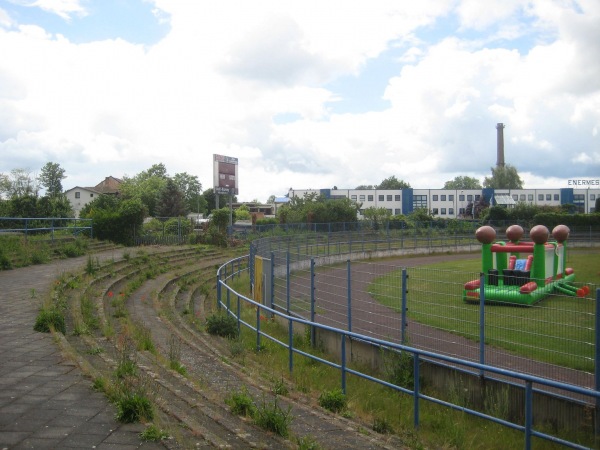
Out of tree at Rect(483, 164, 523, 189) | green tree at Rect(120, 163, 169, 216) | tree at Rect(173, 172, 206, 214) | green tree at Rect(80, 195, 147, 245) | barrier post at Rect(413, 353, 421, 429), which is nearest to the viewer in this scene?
barrier post at Rect(413, 353, 421, 429)

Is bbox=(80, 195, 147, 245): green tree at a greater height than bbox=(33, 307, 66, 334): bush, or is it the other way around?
bbox=(80, 195, 147, 245): green tree

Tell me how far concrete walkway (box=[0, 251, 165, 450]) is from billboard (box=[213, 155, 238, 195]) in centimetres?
3929

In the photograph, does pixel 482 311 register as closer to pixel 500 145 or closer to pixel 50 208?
pixel 50 208

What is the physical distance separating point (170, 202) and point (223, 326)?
71262 mm

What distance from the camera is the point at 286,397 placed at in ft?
25.9

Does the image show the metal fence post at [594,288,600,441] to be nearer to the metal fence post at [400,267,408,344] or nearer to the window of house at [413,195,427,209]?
the metal fence post at [400,267,408,344]

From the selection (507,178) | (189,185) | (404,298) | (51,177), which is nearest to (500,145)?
(507,178)

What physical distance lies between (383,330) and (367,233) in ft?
97.4

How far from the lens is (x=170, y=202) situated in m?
82.9

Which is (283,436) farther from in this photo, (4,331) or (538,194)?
(538,194)

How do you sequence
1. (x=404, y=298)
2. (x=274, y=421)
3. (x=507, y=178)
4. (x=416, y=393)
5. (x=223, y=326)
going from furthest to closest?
1. (x=507, y=178)
2. (x=223, y=326)
3. (x=404, y=298)
4. (x=416, y=393)
5. (x=274, y=421)

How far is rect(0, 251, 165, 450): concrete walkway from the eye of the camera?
516 centimetres

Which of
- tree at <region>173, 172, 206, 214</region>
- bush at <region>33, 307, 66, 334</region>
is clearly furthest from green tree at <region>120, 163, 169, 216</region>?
bush at <region>33, 307, 66, 334</region>

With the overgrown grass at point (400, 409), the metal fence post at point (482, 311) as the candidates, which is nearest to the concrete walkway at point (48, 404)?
the overgrown grass at point (400, 409)
